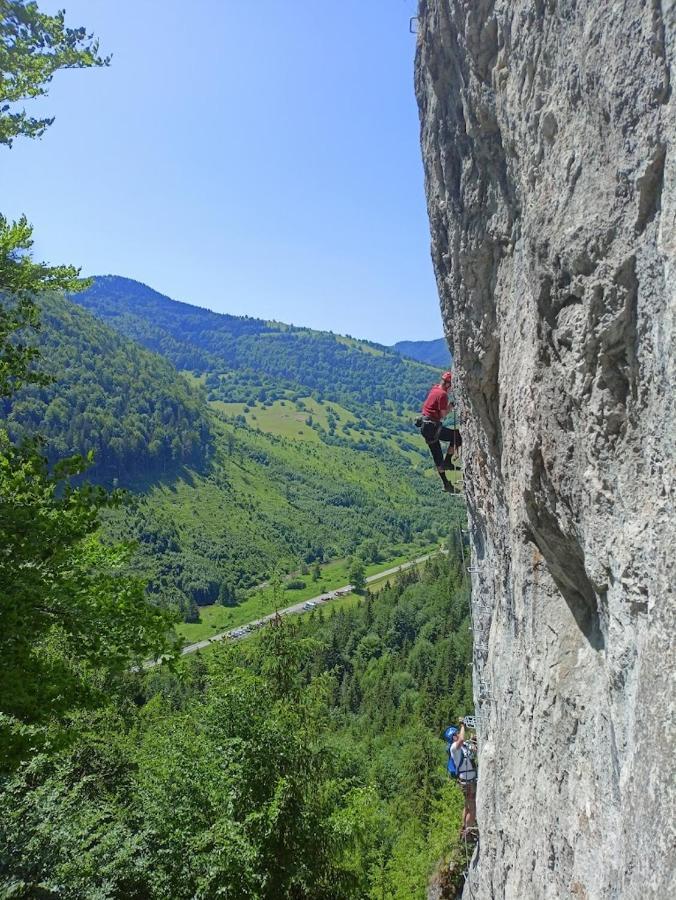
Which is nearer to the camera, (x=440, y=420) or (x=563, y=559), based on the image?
(x=563, y=559)

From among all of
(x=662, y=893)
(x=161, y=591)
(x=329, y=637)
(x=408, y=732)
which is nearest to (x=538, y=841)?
(x=662, y=893)

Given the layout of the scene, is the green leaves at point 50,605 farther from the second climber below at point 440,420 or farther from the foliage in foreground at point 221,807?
the second climber below at point 440,420

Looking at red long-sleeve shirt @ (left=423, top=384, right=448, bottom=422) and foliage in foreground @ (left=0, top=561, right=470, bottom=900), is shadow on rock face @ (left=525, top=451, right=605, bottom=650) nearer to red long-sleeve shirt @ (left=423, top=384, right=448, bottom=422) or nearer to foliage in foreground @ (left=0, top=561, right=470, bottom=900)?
red long-sleeve shirt @ (left=423, top=384, right=448, bottom=422)

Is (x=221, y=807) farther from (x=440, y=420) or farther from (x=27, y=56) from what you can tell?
(x=27, y=56)

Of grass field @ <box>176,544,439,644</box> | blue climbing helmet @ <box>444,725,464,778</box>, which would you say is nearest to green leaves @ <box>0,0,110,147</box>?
blue climbing helmet @ <box>444,725,464,778</box>

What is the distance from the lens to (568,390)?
5578 mm

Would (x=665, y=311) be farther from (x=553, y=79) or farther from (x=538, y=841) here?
(x=538, y=841)

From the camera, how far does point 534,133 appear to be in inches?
234

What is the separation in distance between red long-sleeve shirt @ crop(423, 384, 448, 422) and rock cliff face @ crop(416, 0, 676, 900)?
9.36 ft

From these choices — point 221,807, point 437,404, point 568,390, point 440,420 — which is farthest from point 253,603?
point 568,390

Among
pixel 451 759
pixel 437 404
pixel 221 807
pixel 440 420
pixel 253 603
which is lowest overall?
pixel 253 603

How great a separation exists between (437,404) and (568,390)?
6.90 metres

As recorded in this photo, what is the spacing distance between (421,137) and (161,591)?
141 metres

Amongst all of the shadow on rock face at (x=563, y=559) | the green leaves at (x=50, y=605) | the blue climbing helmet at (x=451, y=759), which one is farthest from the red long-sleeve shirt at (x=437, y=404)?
the blue climbing helmet at (x=451, y=759)
